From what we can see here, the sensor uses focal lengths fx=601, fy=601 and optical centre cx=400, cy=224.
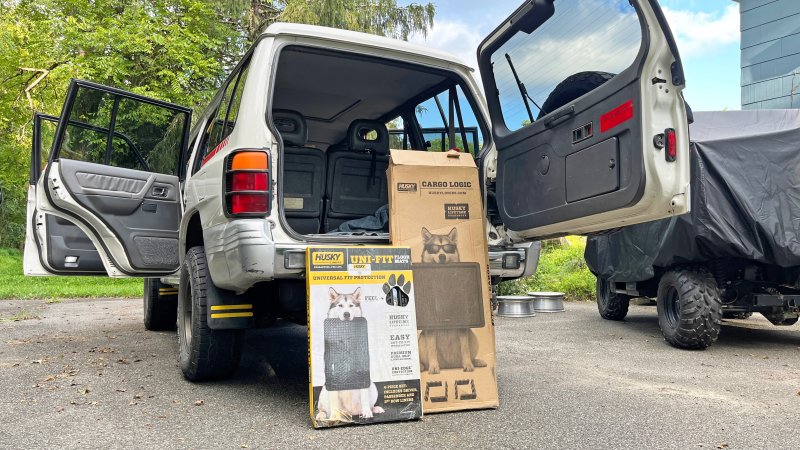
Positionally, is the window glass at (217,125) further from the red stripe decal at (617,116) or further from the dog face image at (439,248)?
the red stripe decal at (617,116)

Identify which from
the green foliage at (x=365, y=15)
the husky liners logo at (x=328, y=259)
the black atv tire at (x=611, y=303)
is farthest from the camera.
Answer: the green foliage at (x=365, y=15)

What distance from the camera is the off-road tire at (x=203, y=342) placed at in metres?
3.71

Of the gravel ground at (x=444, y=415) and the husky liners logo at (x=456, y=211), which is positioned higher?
the husky liners logo at (x=456, y=211)

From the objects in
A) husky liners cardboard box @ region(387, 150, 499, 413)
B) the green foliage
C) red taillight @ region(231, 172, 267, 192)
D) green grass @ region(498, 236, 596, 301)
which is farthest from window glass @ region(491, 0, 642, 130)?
the green foliage

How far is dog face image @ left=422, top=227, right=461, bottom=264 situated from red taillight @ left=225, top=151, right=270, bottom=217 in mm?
920

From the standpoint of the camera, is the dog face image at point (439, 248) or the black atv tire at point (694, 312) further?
the black atv tire at point (694, 312)

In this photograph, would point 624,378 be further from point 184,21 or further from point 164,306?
point 184,21

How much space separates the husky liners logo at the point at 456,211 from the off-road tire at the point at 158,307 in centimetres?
400

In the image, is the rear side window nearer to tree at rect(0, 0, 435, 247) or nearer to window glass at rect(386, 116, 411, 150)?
window glass at rect(386, 116, 411, 150)

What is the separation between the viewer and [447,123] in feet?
15.0

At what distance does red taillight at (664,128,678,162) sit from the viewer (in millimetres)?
2740

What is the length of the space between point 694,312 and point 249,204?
424 cm

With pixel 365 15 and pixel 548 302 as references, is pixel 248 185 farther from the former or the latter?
pixel 365 15

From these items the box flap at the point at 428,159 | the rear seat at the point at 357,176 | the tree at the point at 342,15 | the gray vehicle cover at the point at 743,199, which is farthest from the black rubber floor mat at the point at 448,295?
the tree at the point at 342,15
